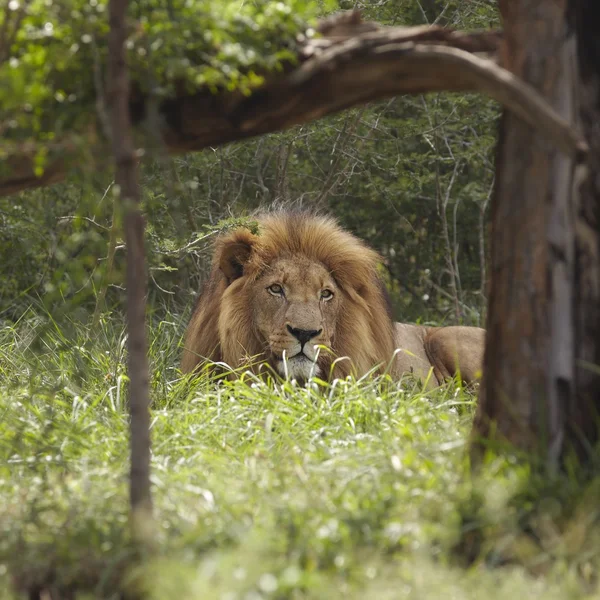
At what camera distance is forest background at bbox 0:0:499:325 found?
8297 mm

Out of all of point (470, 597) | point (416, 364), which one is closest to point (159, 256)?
point (416, 364)

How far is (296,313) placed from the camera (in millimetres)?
5879

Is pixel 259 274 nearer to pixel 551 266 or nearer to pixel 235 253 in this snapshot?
pixel 235 253

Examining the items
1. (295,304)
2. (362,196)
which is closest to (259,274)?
(295,304)

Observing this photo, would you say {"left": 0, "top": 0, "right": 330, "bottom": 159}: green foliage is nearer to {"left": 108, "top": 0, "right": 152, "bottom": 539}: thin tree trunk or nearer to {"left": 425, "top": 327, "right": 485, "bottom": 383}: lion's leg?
{"left": 108, "top": 0, "right": 152, "bottom": 539}: thin tree trunk

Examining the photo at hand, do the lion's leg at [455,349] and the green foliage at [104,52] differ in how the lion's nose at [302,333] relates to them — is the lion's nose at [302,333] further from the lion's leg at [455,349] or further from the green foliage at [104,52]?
the green foliage at [104,52]

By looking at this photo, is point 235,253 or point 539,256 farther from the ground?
point 539,256

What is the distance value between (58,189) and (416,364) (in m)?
3.70

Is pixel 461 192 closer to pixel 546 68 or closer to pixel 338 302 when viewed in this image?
pixel 338 302

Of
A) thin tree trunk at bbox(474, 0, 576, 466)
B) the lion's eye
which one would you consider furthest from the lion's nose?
thin tree trunk at bbox(474, 0, 576, 466)

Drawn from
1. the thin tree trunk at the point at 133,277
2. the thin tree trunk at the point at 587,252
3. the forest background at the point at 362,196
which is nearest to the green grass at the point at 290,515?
the thin tree trunk at the point at 133,277

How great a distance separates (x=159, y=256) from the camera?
739cm

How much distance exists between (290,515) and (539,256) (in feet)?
3.87

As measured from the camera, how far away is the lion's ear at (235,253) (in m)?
6.25
